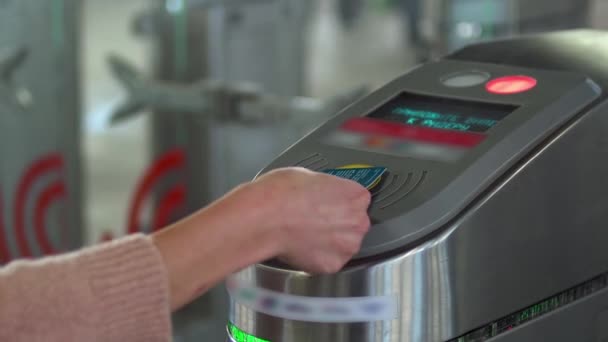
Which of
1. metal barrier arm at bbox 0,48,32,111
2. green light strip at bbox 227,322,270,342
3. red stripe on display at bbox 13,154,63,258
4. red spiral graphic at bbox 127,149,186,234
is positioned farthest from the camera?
red spiral graphic at bbox 127,149,186,234

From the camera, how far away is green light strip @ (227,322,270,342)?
0.75m

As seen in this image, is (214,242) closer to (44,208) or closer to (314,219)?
(314,219)

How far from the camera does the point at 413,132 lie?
79 centimetres

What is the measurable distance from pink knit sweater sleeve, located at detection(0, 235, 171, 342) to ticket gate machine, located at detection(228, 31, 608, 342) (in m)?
0.10

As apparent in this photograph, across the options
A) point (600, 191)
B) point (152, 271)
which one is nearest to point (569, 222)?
point (600, 191)

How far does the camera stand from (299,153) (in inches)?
31.9

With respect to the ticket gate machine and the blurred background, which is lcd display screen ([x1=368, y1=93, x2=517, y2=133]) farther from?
the blurred background

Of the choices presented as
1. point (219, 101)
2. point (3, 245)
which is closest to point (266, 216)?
point (219, 101)

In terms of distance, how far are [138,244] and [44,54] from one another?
5.16 feet

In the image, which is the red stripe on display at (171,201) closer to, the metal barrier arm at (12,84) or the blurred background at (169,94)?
the blurred background at (169,94)

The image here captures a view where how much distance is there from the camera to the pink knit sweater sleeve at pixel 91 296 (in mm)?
646

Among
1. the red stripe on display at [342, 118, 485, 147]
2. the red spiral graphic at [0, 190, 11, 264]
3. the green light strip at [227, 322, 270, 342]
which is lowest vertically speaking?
the red spiral graphic at [0, 190, 11, 264]

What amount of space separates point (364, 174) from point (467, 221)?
0.27 feet

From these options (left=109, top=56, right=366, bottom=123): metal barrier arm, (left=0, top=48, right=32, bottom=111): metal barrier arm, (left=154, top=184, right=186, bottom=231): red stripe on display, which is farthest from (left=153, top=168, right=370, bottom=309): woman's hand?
(left=154, top=184, right=186, bottom=231): red stripe on display
